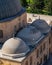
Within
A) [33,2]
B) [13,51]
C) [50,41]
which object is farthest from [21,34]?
[33,2]

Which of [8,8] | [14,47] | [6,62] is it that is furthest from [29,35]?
[6,62]

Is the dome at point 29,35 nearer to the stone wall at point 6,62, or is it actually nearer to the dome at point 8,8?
the dome at point 8,8

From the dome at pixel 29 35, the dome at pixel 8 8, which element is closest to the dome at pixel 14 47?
the dome at pixel 29 35

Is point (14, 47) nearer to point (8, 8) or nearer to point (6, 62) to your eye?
point (6, 62)

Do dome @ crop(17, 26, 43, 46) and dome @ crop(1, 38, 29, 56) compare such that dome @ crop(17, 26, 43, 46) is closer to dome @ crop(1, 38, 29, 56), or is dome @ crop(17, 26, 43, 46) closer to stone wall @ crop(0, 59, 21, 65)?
dome @ crop(1, 38, 29, 56)

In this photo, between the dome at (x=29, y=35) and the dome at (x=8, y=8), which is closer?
the dome at (x=8, y=8)

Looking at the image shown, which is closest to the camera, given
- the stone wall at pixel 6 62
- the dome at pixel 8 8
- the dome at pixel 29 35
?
the stone wall at pixel 6 62
